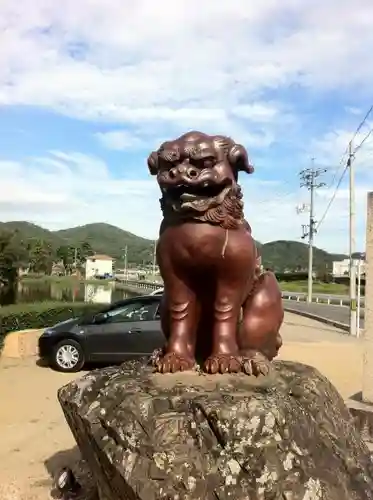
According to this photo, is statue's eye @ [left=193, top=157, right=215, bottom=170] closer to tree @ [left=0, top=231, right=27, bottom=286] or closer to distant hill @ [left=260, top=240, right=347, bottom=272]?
tree @ [left=0, top=231, right=27, bottom=286]

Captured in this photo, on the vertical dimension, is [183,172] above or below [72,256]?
below

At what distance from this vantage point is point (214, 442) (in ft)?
8.82

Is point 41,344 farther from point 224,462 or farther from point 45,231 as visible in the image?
point 45,231

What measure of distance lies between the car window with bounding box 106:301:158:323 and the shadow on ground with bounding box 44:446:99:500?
430cm

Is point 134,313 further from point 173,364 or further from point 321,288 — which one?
point 321,288

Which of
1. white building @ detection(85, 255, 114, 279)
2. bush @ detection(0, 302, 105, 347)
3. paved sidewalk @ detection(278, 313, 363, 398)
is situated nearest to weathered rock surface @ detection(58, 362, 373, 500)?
paved sidewalk @ detection(278, 313, 363, 398)

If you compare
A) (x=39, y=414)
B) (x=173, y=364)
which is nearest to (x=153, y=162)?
(x=173, y=364)

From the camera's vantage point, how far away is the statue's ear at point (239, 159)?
3248 mm

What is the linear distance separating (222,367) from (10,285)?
56.1m

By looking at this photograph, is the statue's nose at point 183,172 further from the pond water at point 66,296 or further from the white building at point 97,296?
the pond water at point 66,296

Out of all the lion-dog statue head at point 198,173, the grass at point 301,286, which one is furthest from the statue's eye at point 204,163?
the grass at point 301,286

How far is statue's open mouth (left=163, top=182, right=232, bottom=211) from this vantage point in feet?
10.3

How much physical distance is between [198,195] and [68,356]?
6949 mm

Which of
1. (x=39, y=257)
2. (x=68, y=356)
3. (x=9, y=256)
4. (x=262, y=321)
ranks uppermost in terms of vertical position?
(x=39, y=257)
